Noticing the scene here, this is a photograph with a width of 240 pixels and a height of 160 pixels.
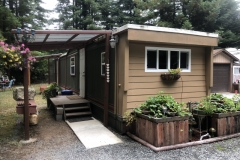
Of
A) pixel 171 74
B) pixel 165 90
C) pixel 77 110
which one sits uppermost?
pixel 171 74

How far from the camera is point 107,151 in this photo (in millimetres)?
3662

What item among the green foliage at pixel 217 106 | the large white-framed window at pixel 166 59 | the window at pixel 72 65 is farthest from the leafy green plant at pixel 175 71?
the window at pixel 72 65

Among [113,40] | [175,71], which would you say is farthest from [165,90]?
[113,40]

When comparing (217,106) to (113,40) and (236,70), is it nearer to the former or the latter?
(113,40)

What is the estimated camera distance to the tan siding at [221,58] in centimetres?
1192

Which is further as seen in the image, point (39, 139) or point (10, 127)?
point (10, 127)

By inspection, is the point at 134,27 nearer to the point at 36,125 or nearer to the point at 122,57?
the point at 122,57

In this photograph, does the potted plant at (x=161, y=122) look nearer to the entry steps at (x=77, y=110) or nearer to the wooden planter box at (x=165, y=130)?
the wooden planter box at (x=165, y=130)

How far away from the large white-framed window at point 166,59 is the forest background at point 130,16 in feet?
35.2

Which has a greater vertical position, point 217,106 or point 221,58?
point 221,58

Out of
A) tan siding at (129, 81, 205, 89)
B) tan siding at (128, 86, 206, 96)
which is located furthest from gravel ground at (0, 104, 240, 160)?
tan siding at (129, 81, 205, 89)

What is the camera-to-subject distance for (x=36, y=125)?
550 cm

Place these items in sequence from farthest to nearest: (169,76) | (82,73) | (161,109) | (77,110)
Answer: (82,73), (77,110), (169,76), (161,109)

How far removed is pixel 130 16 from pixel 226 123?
18.4 meters
